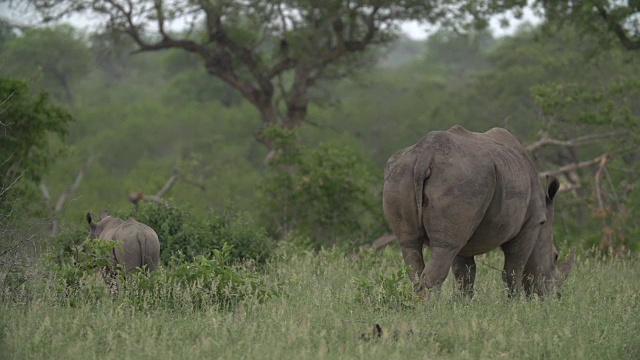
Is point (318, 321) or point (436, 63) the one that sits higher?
point (318, 321)

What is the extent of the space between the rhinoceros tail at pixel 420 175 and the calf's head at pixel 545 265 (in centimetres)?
190

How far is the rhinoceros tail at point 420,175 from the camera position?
332 inches

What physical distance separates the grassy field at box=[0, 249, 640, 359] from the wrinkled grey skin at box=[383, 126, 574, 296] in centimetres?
46

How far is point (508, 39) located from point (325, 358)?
41906 mm

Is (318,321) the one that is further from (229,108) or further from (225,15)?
(229,108)

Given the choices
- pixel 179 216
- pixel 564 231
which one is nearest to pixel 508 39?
pixel 564 231

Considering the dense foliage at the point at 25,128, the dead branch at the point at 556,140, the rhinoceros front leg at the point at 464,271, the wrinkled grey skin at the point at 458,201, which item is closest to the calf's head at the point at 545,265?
the wrinkled grey skin at the point at 458,201

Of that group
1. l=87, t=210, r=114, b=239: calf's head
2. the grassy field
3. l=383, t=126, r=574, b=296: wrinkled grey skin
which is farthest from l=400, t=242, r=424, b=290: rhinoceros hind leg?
l=87, t=210, r=114, b=239: calf's head

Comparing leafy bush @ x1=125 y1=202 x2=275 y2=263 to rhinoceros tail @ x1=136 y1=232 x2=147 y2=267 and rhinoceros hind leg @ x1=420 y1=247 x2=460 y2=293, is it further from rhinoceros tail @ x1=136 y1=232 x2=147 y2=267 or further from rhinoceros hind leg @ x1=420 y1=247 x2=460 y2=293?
rhinoceros hind leg @ x1=420 y1=247 x2=460 y2=293

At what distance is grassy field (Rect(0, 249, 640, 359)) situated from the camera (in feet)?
22.3

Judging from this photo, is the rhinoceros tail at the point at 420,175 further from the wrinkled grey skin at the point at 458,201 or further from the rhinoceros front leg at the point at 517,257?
the rhinoceros front leg at the point at 517,257

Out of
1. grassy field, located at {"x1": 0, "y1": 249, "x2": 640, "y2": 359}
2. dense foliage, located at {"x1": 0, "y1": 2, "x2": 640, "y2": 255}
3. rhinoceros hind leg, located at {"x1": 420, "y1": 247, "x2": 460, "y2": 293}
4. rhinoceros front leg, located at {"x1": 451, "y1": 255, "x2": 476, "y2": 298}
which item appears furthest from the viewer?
dense foliage, located at {"x1": 0, "y1": 2, "x2": 640, "y2": 255}

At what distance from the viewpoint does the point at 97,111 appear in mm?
46938

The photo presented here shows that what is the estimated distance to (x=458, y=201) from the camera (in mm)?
8430
